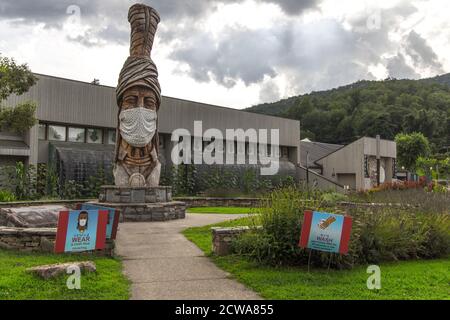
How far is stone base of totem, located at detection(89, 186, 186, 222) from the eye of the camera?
16.3 meters

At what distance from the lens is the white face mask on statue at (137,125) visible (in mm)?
17375

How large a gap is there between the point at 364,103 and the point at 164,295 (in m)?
66.8

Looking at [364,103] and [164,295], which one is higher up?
[364,103]

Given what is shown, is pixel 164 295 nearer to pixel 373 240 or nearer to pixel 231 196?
pixel 373 240

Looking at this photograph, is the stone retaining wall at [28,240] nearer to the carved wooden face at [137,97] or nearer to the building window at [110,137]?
the carved wooden face at [137,97]

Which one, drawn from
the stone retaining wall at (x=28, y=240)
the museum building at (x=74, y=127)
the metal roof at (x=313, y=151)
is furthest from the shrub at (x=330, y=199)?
the metal roof at (x=313, y=151)

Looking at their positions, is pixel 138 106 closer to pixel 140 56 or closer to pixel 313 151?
pixel 140 56

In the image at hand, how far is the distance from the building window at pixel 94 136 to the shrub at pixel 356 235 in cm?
2037

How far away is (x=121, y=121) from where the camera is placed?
17.6 meters

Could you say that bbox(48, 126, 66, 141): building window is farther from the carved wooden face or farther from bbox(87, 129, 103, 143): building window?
the carved wooden face

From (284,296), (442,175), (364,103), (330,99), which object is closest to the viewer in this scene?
(284,296)

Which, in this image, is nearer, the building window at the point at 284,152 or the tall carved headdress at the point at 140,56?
the tall carved headdress at the point at 140,56

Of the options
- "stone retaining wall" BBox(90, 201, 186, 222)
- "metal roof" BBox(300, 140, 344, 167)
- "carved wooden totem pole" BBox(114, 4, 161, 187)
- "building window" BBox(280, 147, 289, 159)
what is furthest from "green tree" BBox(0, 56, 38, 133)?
"metal roof" BBox(300, 140, 344, 167)
